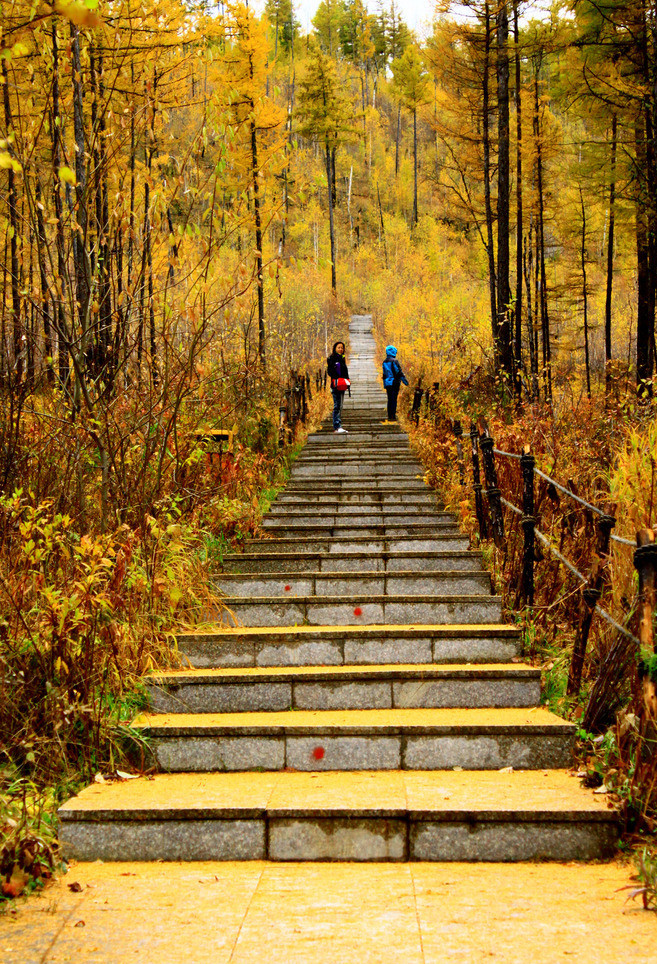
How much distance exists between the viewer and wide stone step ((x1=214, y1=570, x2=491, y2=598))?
7395 mm

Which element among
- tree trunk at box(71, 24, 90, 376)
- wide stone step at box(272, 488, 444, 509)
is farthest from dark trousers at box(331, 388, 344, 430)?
tree trunk at box(71, 24, 90, 376)

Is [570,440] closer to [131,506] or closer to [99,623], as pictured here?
[131,506]

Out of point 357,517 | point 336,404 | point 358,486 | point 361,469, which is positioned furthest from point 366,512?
point 336,404

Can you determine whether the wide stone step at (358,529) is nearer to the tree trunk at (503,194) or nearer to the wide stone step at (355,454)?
the wide stone step at (355,454)

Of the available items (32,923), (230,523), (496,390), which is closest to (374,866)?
(32,923)

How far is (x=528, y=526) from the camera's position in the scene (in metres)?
6.02

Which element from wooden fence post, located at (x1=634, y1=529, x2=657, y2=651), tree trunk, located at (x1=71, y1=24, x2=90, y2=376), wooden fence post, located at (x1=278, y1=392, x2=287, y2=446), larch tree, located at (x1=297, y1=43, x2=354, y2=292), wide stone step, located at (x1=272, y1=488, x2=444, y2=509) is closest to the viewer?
wooden fence post, located at (x1=634, y1=529, x2=657, y2=651)

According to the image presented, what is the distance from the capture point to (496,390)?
46.0ft

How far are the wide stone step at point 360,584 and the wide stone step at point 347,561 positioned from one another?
0.54 meters

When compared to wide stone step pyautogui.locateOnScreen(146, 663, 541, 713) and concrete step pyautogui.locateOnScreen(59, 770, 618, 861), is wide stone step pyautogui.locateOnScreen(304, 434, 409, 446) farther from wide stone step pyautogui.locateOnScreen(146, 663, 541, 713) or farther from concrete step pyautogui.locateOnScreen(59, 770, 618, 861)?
concrete step pyautogui.locateOnScreen(59, 770, 618, 861)

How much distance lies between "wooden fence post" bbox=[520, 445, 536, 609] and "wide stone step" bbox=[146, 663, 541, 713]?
863 mm

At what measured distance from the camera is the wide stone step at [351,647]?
5.92 meters

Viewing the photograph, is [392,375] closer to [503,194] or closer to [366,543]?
[503,194]

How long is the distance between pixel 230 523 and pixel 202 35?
5.09m
